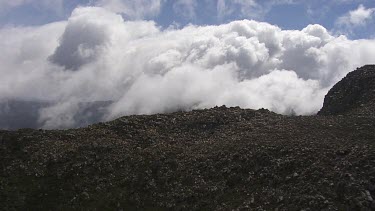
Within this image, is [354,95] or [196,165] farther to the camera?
[354,95]

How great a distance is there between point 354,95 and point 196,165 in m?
40.0

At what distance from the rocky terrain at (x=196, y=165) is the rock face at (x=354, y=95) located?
10.5 ft

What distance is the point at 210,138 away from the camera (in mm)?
63906

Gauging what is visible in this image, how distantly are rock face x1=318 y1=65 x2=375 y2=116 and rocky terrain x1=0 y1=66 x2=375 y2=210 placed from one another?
320cm

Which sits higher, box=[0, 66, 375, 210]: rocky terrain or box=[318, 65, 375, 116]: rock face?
box=[318, 65, 375, 116]: rock face

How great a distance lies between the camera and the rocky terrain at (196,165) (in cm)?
4359

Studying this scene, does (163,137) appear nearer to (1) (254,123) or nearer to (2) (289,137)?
(1) (254,123)

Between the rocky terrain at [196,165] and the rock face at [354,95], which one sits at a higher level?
the rock face at [354,95]

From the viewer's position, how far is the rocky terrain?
43.6 metres

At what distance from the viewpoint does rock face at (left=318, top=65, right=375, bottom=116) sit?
72.9 metres

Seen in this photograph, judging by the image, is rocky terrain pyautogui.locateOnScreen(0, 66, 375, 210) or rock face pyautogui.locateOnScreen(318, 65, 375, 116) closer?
rocky terrain pyautogui.locateOnScreen(0, 66, 375, 210)

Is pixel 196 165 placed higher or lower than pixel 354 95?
lower

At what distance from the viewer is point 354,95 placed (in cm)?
7981

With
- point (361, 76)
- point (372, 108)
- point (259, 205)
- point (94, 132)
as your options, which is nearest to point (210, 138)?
point (94, 132)
